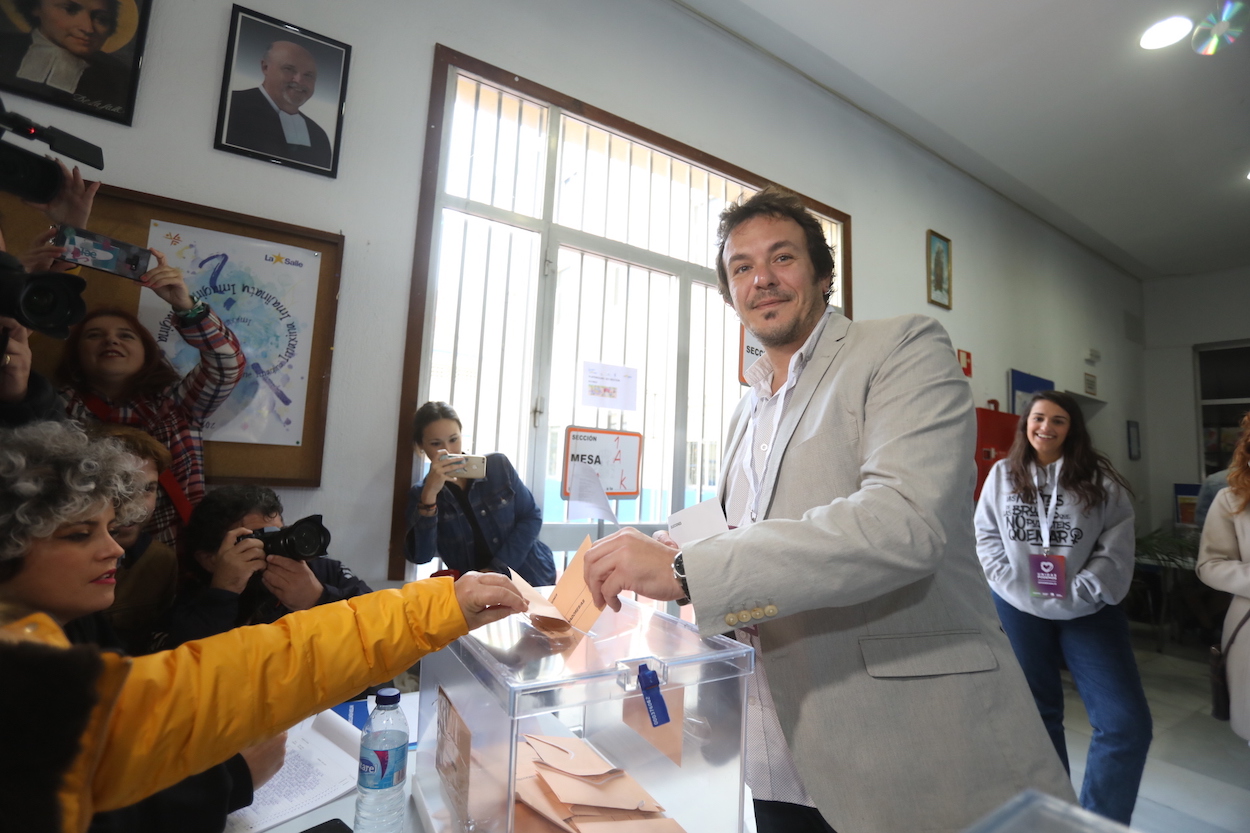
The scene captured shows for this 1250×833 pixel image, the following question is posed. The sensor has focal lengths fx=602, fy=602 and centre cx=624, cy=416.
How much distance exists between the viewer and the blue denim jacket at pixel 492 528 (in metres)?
2.03

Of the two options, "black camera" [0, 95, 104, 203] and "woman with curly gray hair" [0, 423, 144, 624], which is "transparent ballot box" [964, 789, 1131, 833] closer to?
"woman with curly gray hair" [0, 423, 144, 624]

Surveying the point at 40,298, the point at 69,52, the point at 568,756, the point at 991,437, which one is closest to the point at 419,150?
the point at 69,52

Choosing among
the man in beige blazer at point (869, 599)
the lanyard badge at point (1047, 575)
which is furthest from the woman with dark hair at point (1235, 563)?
the man in beige blazer at point (869, 599)

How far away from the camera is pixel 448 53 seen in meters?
2.23

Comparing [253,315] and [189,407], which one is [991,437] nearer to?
[253,315]

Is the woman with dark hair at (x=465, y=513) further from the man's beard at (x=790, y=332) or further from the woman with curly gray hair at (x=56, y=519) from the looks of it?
the man's beard at (x=790, y=332)

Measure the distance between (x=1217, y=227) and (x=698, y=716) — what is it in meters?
6.89

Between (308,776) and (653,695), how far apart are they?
661 mm

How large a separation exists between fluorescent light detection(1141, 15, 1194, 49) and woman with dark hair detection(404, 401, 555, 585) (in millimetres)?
3761

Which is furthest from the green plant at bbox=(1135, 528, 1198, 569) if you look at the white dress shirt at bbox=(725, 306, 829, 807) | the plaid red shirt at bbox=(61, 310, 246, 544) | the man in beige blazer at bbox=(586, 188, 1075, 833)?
the plaid red shirt at bbox=(61, 310, 246, 544)

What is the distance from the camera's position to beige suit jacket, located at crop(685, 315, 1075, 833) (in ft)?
2.57

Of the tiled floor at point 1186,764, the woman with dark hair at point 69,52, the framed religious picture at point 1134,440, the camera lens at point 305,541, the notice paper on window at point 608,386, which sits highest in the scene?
the woman with dark hair at point 69,52

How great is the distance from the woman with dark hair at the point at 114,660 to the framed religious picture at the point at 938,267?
4.08 m

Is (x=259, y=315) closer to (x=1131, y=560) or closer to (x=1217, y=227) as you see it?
(x=1131, y=560)
